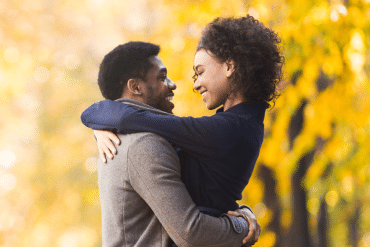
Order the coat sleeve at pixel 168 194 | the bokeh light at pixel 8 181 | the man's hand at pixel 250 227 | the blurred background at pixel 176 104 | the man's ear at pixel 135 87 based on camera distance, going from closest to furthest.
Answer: the coat sleeve at pixel 168 194 → the man's hand at pixel 250 227 → the man's ear at pixel 135 87 → the blurred background at pixel 176 104 → the bokeh light at pixel 8 181

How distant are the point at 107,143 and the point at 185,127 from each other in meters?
0.37

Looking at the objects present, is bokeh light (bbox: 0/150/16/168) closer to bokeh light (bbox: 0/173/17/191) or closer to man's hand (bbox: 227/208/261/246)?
bokeh light (bbox: 0/173/17/191)

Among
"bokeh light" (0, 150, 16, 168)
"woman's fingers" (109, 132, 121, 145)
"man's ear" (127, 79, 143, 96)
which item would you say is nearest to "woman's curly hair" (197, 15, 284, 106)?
"man's ear" (127, 79, 143, 96)

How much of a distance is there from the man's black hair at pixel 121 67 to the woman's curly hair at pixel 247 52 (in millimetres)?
310

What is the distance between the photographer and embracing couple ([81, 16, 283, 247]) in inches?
65.8

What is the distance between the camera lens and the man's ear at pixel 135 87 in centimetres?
203

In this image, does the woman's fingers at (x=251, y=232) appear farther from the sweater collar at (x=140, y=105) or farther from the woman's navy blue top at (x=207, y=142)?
the sweater collar at (x=140, y=105)

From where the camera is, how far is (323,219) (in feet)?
31.4

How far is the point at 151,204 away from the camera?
5.48ft

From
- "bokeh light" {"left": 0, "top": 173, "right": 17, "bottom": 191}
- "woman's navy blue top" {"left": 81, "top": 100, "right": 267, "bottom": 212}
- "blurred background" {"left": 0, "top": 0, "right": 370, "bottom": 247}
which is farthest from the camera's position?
"bokeh light" {"left": 0, "top": 173, "right": 17, "bottom": 191}

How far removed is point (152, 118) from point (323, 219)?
8823 mm

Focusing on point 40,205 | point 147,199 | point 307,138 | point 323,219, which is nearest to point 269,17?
point 307,138

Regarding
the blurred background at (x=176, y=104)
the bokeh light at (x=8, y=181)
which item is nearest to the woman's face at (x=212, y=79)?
the blurred background at (x=176, y=104)

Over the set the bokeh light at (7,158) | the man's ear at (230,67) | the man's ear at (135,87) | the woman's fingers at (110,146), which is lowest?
the woman's fingers at (110,146)
